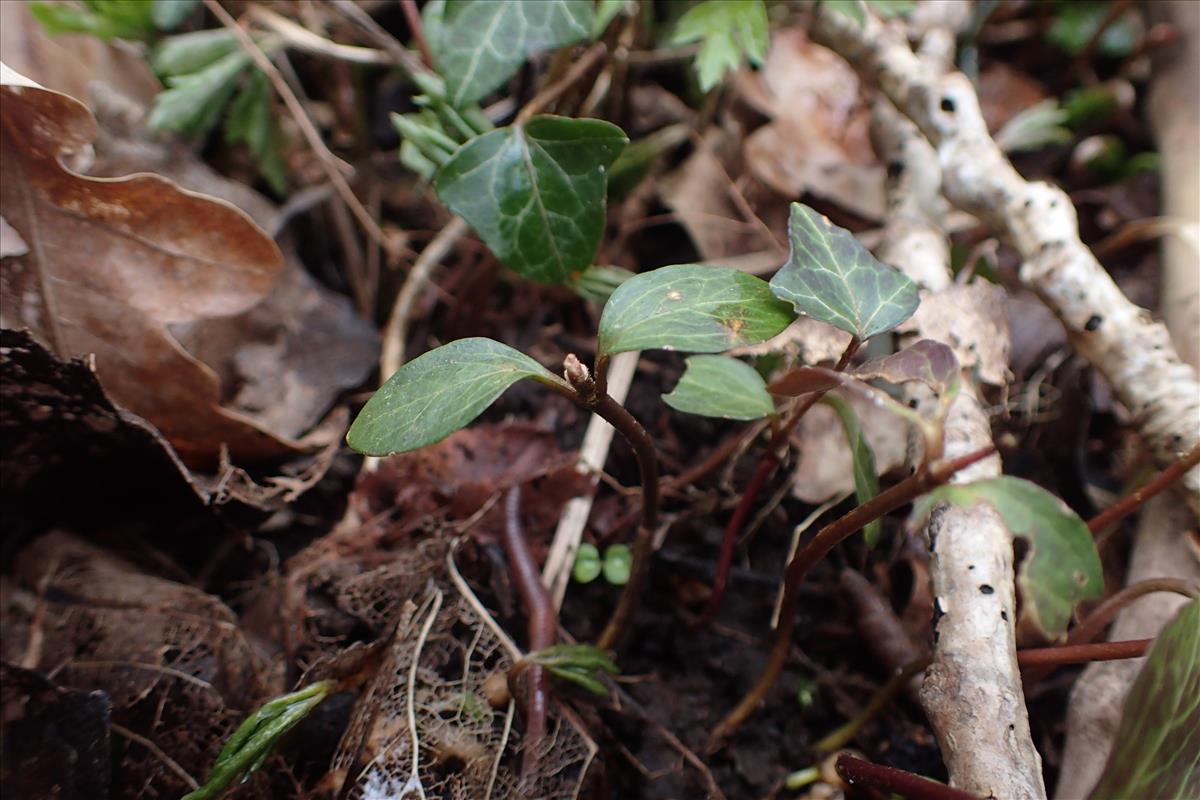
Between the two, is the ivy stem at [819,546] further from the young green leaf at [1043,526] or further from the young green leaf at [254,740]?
the young green leaf at [254,740]

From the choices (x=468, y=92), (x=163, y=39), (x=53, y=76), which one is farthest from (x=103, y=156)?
(x=468, y=92)

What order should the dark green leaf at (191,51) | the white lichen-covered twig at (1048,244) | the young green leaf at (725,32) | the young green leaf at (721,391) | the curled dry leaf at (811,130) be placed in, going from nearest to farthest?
the young green leaf at (721,391) → the white lichen-covered twig at (1048,244) → the young green leaf at (725,32) → the dark green leaf at (191,51) → the curled dry leaf at (811,130)

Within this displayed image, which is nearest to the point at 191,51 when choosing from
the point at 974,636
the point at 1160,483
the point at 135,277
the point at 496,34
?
the point at 135,277

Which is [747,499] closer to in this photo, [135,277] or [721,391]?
[721,391]

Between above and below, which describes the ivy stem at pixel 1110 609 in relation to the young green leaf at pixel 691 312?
below

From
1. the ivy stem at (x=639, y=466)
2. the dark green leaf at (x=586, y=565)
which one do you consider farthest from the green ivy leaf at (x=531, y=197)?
the dark green leaf at (x=586, y=565)

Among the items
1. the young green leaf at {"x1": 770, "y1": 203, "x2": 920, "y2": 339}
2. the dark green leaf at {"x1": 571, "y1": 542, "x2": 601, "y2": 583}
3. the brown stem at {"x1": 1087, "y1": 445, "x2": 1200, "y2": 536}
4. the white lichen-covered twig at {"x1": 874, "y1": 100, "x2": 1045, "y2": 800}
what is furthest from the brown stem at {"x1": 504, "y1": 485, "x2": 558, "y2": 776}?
the brown stem at {"x1": 1087, "y1": 445, "x2": 1200, "y2": 536}

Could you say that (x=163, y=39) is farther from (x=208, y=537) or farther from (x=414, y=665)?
(x=414, y=665)
